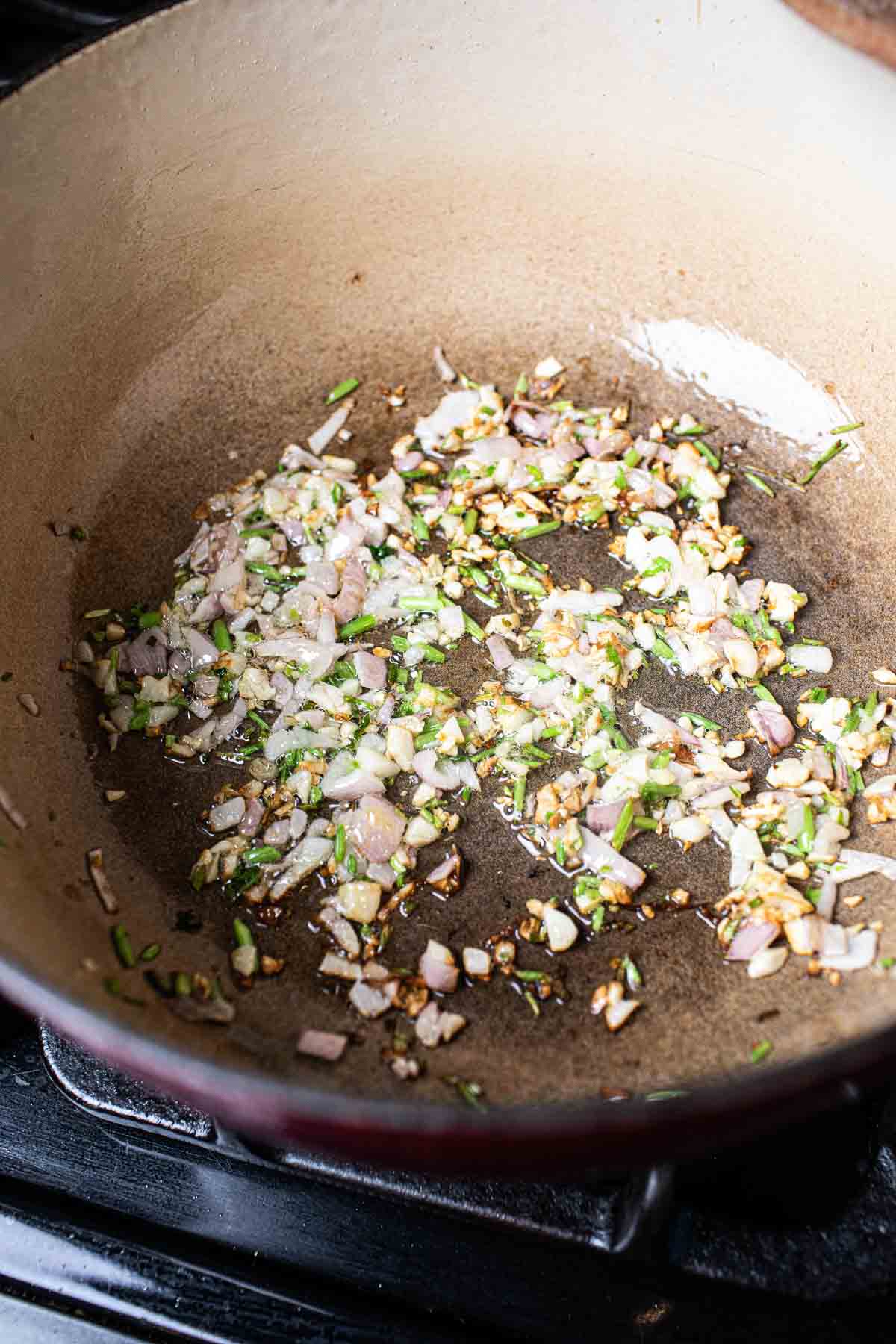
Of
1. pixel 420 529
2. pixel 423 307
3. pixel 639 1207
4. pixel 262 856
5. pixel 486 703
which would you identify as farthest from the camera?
pixel 423 307

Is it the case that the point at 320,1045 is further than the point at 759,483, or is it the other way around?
the point at 759,483

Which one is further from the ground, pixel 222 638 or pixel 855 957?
pixel 222 638

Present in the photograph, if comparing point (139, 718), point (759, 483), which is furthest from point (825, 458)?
point (139, 718)

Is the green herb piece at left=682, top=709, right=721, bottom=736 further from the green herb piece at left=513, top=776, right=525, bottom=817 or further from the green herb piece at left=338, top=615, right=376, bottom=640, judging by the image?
the green herb piece at left=338, top=615, right=376, bottom=640

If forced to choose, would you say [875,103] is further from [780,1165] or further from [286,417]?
[780,1165]

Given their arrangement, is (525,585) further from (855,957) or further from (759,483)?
(855,957)

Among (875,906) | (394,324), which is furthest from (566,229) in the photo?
(875,906)

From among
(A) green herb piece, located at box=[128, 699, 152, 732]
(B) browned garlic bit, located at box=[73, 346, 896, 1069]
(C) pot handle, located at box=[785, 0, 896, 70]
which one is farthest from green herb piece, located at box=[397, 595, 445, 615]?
(C) pot handle, located at box=[785, 0, 896, 70]
